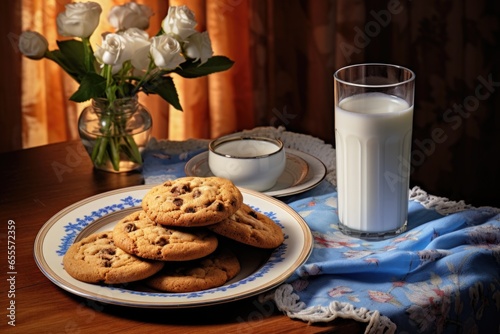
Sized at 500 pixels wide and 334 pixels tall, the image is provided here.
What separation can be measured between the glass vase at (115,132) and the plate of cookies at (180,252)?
12.0 inches

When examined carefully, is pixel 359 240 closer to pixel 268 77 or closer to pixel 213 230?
pixel 213 230

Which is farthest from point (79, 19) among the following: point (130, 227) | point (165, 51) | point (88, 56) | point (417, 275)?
point (417, 275)

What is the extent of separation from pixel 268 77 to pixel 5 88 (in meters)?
0.77

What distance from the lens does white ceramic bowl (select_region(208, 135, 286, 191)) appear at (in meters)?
1.37

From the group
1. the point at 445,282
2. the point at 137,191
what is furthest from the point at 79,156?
the point at 445,282

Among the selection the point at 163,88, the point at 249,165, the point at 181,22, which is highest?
the point at 181,22

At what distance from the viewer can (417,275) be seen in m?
1.11

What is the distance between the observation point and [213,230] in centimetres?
108

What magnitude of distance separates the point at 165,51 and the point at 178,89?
34.8 inches

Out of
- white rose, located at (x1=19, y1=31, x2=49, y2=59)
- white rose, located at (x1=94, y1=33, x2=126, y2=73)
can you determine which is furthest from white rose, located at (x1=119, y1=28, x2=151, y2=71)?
white rose, located at (x1=19, y1=31, x2=49, y2=59)

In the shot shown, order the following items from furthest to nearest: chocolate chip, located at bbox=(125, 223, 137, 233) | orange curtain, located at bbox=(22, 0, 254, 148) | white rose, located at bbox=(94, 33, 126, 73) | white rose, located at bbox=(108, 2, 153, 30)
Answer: orange curtain, located at bbox=(22, 0, 254, 148), white rose, located at bbox=(108, 2, 153, 30), white rose, located at bbox=(94, 33, 126, 73), chocolate chip, located at bbox=(125, 223, 137, 233)

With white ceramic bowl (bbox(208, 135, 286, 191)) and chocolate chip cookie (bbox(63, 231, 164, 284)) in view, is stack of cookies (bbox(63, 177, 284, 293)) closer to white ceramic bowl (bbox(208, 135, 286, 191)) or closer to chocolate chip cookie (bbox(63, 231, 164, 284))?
chocolate chip cookie (bbox(63, 231, 164, 284))

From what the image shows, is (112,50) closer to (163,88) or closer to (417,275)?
(163,88)

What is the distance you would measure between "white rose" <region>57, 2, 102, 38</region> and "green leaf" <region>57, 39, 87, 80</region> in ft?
0.12
